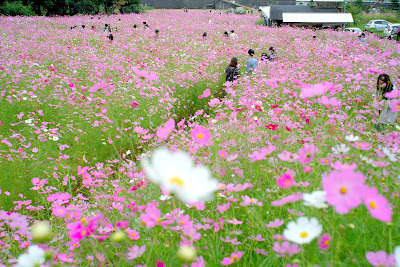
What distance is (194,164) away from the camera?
221cm

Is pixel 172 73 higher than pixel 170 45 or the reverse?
the reverse

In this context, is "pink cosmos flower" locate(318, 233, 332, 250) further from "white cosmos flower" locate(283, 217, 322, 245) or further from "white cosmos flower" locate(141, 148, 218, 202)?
"white cosmos flower" locate(141, 148, 218, 202)

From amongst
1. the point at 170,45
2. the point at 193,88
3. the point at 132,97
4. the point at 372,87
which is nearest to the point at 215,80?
the point at 193,88

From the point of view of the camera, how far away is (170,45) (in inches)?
391

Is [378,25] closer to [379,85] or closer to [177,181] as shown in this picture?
[379,85]

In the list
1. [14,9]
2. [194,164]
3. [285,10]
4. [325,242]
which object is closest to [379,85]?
[194,164]

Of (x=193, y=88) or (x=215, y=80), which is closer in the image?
(x=193, y=88)

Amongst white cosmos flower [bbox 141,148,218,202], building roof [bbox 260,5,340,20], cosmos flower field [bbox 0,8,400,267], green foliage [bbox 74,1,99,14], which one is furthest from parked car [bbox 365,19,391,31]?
white cosmos flower [bbox 141,148,218,202]

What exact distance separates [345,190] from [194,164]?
152 cm

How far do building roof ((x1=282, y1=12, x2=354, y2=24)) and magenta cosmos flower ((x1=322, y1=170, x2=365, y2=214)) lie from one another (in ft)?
65.3

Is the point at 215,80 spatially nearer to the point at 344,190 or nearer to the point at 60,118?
the point at 60,118

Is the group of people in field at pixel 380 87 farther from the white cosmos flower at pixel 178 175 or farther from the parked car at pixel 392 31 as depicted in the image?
the parked car at pixel 392 31

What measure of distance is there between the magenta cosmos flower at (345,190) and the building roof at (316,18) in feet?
65.3

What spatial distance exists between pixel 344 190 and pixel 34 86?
5.60m
